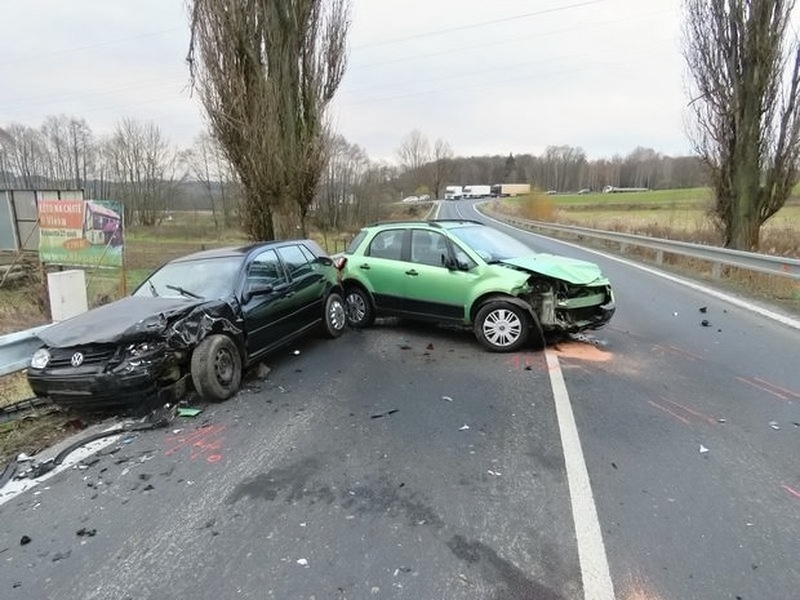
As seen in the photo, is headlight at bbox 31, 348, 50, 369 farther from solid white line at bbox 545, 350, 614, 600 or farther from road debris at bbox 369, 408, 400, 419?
solid white line at bbox 545, 350, 614, 600

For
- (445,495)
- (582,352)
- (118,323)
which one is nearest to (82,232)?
(118,323)

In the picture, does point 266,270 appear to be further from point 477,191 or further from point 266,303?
point 477,191

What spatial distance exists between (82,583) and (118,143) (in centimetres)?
7092

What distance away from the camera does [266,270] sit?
6.86m

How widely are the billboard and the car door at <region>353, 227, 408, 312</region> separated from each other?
5.22 meters

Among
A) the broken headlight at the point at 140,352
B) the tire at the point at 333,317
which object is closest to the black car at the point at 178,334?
the broken headlight at the point at 140,352

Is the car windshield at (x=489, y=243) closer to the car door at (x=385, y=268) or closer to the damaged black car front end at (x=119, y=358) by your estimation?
the car door at (x=385, y=268)

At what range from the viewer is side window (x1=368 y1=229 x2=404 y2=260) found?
27.2ft

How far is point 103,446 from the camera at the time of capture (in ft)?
14.6

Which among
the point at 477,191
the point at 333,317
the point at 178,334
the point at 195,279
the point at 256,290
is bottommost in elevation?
the point at 333,317

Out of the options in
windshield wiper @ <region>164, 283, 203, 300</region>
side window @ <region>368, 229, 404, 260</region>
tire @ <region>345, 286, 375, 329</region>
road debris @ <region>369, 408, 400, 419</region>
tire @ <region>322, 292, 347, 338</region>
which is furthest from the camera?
tire @ <region>345, 286, 375, 329</region>

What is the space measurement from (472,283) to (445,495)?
13.4 ft

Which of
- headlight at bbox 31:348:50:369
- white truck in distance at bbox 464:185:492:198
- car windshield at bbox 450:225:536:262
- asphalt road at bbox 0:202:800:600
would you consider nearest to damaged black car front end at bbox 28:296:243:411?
headlight at bbox 31:348:50:369

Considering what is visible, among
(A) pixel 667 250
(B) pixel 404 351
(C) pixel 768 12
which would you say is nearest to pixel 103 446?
(B) pixel 404 351
